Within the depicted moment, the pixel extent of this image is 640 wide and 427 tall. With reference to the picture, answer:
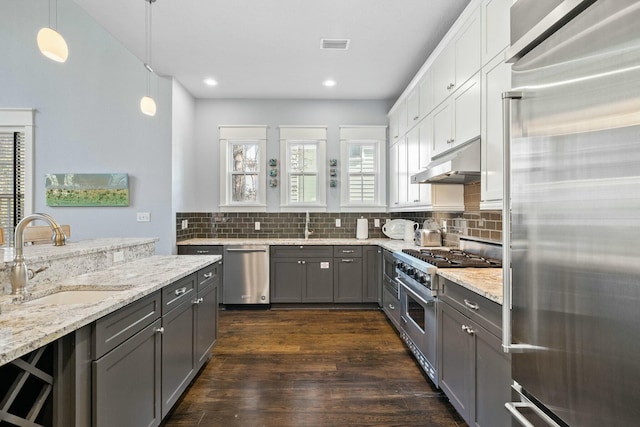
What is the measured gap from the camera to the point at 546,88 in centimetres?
92

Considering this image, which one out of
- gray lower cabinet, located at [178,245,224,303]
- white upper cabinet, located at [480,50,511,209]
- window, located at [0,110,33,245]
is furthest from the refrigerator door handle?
window, located at [0,110,33,245]

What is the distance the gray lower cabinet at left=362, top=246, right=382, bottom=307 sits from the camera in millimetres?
4172

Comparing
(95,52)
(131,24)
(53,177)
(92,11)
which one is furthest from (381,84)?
(53,177)

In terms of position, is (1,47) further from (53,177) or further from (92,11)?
(92,11)

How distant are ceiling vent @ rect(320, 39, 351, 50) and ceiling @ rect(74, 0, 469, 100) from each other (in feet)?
0.17

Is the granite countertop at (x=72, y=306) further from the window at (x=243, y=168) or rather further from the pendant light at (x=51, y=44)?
the window at (x=243, y=168)

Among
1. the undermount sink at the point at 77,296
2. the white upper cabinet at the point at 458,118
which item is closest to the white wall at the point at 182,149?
the undermount sink at the point at 77,296

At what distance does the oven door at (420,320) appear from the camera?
7.29 ft

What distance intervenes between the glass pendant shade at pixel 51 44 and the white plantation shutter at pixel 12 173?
309 centimetres

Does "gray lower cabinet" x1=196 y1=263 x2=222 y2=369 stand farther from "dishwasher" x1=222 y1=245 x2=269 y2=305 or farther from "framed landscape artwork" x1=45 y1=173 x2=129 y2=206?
"framed landscape artwork" x1=45 y1=173 x2=129 y2=206

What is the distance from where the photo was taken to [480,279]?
175cm

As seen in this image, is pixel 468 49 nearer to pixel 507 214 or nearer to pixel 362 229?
pixel 507 214

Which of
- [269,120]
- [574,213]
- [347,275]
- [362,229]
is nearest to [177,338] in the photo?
[574,213]

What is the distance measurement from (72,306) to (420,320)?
224 cm
